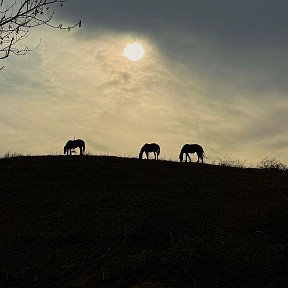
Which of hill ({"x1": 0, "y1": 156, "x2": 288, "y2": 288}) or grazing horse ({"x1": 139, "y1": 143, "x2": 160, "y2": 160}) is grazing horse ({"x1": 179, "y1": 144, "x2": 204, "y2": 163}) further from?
hill ({"x1": 0, "y1": 156, "x2": 288, "y2": 288})

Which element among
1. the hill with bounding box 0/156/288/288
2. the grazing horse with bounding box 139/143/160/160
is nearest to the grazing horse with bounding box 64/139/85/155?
the grazing horse with bounding box 139/143/160/160

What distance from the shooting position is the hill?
930 centimetres

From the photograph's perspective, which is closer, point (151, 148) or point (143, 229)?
point (143, 229)

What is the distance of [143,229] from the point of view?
513 inches

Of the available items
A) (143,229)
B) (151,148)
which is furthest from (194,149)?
(143,229)

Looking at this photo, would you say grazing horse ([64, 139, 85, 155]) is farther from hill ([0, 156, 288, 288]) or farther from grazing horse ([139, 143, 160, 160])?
hill ([0, 156, 288, 288])

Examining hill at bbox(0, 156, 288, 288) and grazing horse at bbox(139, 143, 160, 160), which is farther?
grazing horse at bbox(139, 143, 160, 160)

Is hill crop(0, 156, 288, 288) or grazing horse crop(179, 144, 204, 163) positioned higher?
grazing horse crop(179, 144, 204, 163)

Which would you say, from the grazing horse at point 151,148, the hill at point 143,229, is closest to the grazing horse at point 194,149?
the grazing horse at point 151,148

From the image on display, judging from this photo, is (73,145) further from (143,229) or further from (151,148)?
(143,229)

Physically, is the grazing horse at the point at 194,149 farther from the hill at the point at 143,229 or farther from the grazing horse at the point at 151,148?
the hill at the point at 143,229

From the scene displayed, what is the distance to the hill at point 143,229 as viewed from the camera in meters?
9.30

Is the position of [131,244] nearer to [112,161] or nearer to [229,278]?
[229,278]

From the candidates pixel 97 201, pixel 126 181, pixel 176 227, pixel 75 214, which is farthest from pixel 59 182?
pixel 176 227
